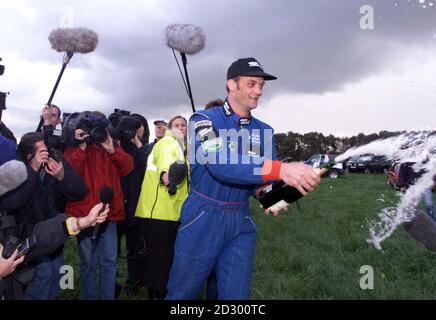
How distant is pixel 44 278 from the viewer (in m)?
4.36

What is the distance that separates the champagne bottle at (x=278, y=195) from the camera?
361cm

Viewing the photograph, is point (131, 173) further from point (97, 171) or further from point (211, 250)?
point (211, 250)

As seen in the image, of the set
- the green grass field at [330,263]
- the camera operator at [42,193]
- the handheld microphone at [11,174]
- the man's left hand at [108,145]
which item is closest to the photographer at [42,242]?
the handheld microphone at [11,174]

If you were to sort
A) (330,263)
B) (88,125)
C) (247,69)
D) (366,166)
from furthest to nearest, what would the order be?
1. (366,166)
2. (330,263)
3. (88,125)
4. (247,69)

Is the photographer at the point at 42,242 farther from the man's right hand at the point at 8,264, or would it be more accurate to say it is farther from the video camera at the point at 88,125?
the video camera at the point at 88,125

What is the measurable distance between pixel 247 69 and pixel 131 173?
8.78 ft

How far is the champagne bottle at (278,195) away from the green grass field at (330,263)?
1.92 meters

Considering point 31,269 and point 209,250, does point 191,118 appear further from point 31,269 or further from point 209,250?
point 31,269

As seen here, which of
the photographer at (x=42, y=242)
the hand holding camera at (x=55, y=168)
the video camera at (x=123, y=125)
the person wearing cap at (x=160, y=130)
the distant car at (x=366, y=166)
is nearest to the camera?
the photographer at (x=42, y=242)

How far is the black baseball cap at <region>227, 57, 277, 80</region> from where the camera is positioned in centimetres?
378
